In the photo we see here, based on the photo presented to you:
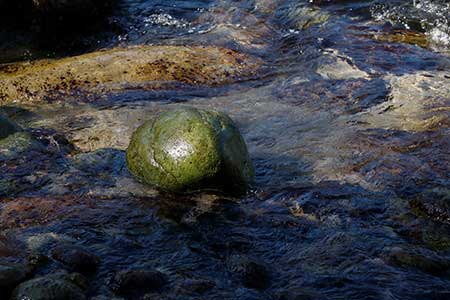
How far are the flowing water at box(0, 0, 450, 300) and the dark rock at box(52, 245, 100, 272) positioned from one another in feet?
0.30

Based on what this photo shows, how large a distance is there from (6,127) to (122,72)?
2.55 metres

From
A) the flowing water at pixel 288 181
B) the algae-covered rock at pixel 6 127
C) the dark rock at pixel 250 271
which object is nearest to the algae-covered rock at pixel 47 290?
the flowing water at pixel 288 181

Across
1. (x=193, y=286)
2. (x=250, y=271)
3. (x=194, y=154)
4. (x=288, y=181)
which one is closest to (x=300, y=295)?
(x=250, y=271)

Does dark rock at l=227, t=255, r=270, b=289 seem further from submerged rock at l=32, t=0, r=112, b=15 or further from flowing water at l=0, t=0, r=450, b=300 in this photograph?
submerged rock at l=32, t=0, r=112, b=15

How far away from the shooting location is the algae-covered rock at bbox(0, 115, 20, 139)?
23.0 ft

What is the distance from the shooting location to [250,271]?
4672 millimetres

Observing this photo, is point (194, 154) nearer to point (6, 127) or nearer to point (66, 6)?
point (6, 127)

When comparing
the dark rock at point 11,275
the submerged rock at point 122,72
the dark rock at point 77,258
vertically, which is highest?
the dark rock at point 11,275

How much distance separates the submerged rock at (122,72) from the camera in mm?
8938

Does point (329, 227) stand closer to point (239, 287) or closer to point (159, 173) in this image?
point (239, 287)

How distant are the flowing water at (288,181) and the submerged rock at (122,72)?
0.26 metres

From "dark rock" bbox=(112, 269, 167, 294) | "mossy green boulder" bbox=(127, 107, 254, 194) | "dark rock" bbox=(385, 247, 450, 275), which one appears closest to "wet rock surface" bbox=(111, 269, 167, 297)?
"dark rock" bbox=(112, 269, 167, 294)

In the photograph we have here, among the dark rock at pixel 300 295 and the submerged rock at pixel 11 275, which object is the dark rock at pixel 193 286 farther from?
the submerged rock at pixel 11 275

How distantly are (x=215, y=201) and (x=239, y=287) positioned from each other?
142cm
